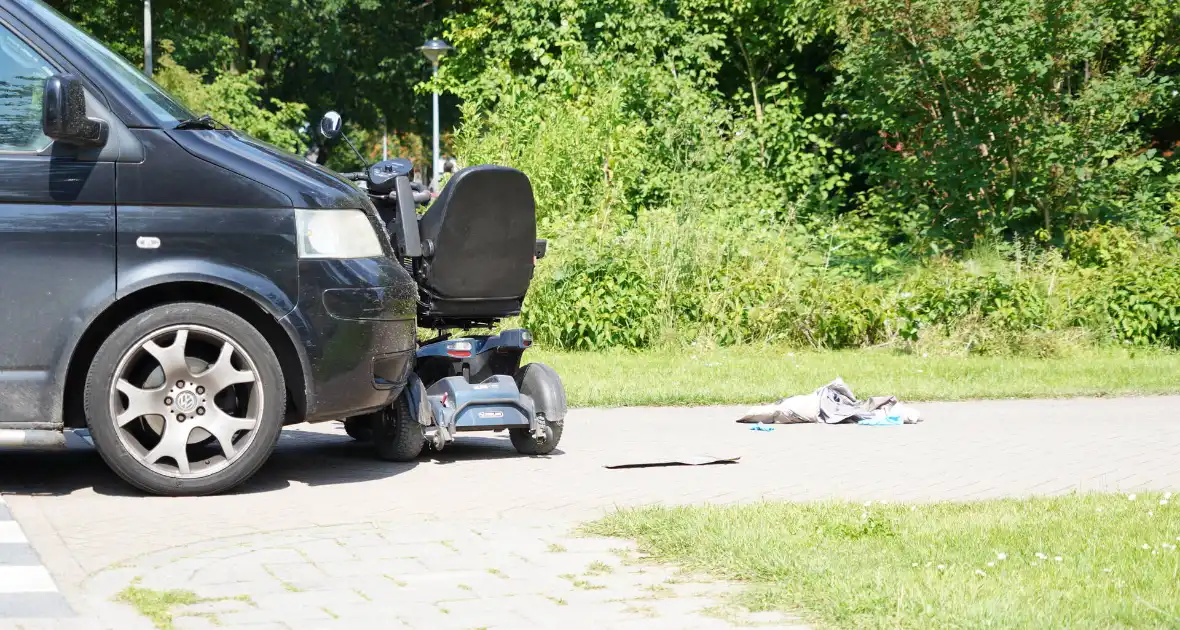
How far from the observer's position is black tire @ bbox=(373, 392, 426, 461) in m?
7.47

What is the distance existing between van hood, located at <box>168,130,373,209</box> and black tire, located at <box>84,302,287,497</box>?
2.03ft

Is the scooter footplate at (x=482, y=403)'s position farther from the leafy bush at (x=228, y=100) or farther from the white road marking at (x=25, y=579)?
the leafy bush at (x=228, y=100)

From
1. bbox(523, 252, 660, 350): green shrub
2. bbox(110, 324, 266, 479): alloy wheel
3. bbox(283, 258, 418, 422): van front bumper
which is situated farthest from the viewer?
bbox(523, 252, 660, 350): green shrub

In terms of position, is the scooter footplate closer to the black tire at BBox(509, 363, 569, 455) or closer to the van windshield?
the black tire at BBox(509, 363, 569, 455)

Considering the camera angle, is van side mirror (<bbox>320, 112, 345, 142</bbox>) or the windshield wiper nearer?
the windshield wiper

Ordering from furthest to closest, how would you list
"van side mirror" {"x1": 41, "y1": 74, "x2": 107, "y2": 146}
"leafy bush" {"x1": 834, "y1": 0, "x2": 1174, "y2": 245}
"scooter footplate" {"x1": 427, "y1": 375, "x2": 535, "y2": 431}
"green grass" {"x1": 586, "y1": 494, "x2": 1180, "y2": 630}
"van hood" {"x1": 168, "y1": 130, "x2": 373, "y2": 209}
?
"leafy bush" {"x1": 834, "y1": 0, "x2": 1174, "y2": 245}, "scooter footplate" {"x1": 427, "y1": 375, "x2": 535, "y2": 431}, "van hood" {"x1": 168, "y1": 130, "x2": 373, "y2": 209}, "van side mirror" {"x1": 41, "y1": 74, "x2": 107, "y2": 146}, "green grass" {"x1": 586, "y1": 494, "x2": 1180, "y2": 630}

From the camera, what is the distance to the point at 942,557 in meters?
4.93

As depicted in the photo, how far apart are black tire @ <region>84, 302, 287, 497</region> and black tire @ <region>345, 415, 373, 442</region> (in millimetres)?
1652

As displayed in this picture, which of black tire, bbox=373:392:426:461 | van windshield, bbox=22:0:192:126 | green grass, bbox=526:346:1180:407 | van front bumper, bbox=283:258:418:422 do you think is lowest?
green grass, bbox=526:346:1180:407

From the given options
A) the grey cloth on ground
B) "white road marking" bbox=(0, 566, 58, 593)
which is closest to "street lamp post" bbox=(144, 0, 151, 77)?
the grey cloth on ground

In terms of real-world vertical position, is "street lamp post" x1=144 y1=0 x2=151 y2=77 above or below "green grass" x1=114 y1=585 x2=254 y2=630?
above

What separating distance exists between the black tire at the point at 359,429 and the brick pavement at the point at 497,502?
0.35ft

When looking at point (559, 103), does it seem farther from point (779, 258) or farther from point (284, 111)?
point (284, 111)

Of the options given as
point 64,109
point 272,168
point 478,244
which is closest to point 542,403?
point 478,244
